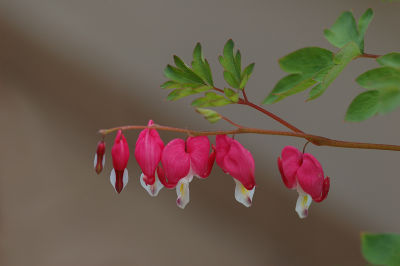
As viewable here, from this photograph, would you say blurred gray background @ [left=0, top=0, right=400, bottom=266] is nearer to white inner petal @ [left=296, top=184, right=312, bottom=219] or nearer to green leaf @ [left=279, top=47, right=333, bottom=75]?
white inner petal @ [left=296, top=184, right=312, bottom=219]

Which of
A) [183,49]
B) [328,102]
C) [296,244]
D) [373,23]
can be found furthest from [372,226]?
[183,49]

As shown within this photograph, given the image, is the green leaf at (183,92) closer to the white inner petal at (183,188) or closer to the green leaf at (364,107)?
the white inner petal at (183,188)

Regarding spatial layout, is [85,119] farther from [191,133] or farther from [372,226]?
[191,133]

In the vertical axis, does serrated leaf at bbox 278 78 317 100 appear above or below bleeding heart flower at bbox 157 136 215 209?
above

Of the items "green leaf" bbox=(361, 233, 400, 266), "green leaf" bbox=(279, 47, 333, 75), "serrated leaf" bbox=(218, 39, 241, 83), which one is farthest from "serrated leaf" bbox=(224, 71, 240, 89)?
"green leaf" bbox=(361, 233, 400, 266)

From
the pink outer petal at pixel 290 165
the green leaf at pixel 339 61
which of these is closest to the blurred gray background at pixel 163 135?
the pink outer petal at pixel 290 165

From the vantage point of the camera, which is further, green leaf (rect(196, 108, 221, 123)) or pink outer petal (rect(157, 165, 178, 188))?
pink outer petal (rect(157, 165, 178, 188))

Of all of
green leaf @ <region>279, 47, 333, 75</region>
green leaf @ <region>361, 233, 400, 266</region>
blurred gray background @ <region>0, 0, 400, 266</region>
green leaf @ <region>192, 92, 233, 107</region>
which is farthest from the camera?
blurred gray background @ <region>0, 0, 400, 266</region>
